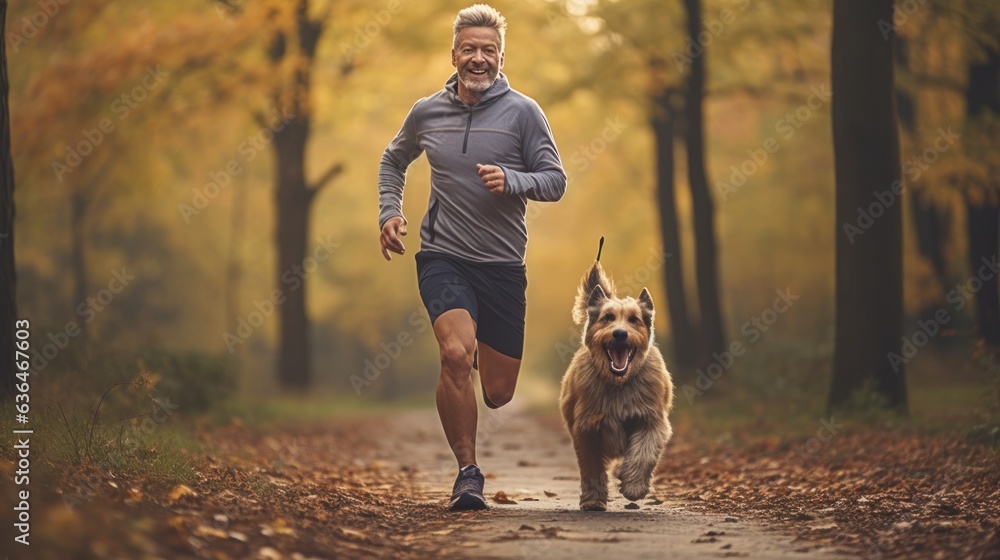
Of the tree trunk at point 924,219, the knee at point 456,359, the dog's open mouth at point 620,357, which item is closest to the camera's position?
the knee at point 456,359

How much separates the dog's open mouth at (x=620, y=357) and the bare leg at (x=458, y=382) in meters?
0.86

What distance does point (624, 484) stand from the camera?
7180 mm

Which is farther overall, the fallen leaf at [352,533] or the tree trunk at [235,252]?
the tree trunk at [235,252]

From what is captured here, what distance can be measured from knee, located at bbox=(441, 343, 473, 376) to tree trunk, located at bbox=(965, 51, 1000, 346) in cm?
1024

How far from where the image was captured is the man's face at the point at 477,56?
23.9 ft

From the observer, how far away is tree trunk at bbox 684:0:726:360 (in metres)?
18.0

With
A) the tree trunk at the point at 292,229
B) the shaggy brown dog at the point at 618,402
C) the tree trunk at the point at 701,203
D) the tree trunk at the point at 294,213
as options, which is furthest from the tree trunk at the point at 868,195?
the tree trunk at the point at 292,229

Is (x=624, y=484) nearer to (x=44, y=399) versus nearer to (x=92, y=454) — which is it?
(x=92, y=454)

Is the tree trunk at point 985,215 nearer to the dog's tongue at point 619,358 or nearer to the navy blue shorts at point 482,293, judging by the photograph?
the dog's tongue at point 619,358

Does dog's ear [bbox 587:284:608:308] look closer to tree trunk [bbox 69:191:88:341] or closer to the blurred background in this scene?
the blurred background

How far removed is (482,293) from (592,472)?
51.6 inches

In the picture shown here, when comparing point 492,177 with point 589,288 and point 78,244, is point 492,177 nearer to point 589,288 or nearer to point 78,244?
point 589,288

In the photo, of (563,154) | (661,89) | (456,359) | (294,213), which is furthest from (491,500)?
(563,154)

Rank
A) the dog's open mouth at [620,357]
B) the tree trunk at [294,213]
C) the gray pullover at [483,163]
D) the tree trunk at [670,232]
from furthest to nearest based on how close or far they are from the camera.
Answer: the tree trunk at [670,232], the tree trunk at [294,213], the gray pullover at [483,163], the dog's open mouth at [620,357]
